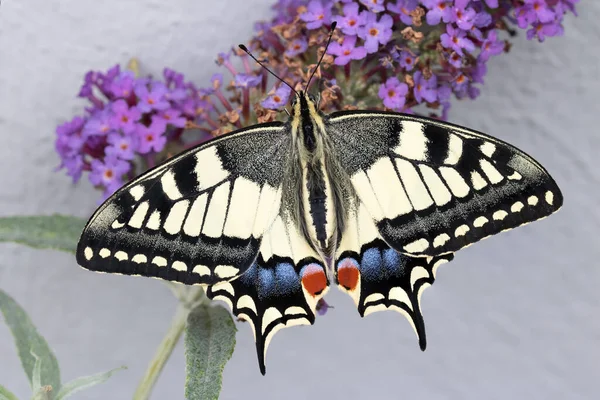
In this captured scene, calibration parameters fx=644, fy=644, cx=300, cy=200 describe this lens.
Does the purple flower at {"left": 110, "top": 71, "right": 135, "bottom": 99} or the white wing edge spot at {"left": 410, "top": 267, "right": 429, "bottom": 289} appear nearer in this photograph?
the white wing edge spot at {"left": 410, "top": 267, "right": 429, "bottom": 289}

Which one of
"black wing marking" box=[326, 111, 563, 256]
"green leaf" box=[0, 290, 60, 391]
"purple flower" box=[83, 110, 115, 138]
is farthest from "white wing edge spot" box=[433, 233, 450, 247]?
"green leaf" box=[0, 290, 60, 391]

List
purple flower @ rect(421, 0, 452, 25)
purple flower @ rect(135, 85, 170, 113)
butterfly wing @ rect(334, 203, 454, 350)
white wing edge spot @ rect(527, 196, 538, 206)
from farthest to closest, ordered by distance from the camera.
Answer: purple flower @ rect(135, 85, 170, 113) < purple flower @ rect(421, 0, 452, 25) < butterfly wing @ rect(334, 203, 454, 350) < white wing edge spot @ rect(527, 196, 538, 206)

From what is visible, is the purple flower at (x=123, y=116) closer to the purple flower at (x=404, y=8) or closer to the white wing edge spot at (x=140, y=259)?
the white wing edge spot at (x=140, y=259)

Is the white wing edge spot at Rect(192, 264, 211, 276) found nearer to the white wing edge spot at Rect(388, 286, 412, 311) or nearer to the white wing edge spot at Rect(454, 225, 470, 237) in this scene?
the white wing edge spot at Rect(388, 286, 412, 311)

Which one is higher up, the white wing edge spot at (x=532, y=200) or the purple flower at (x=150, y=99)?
the purple flower at (x=150, y=99)

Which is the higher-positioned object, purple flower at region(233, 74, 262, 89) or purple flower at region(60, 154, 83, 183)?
purple flower at region(233, 74, 262, 89)

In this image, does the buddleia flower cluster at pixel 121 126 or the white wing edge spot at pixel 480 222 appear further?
the buddleia flower cluster at pixel 121 126

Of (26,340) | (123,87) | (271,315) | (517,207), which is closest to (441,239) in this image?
(517,207)

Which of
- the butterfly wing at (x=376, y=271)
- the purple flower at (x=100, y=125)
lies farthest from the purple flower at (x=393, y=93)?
the purple flower at (x=100, y=125)
